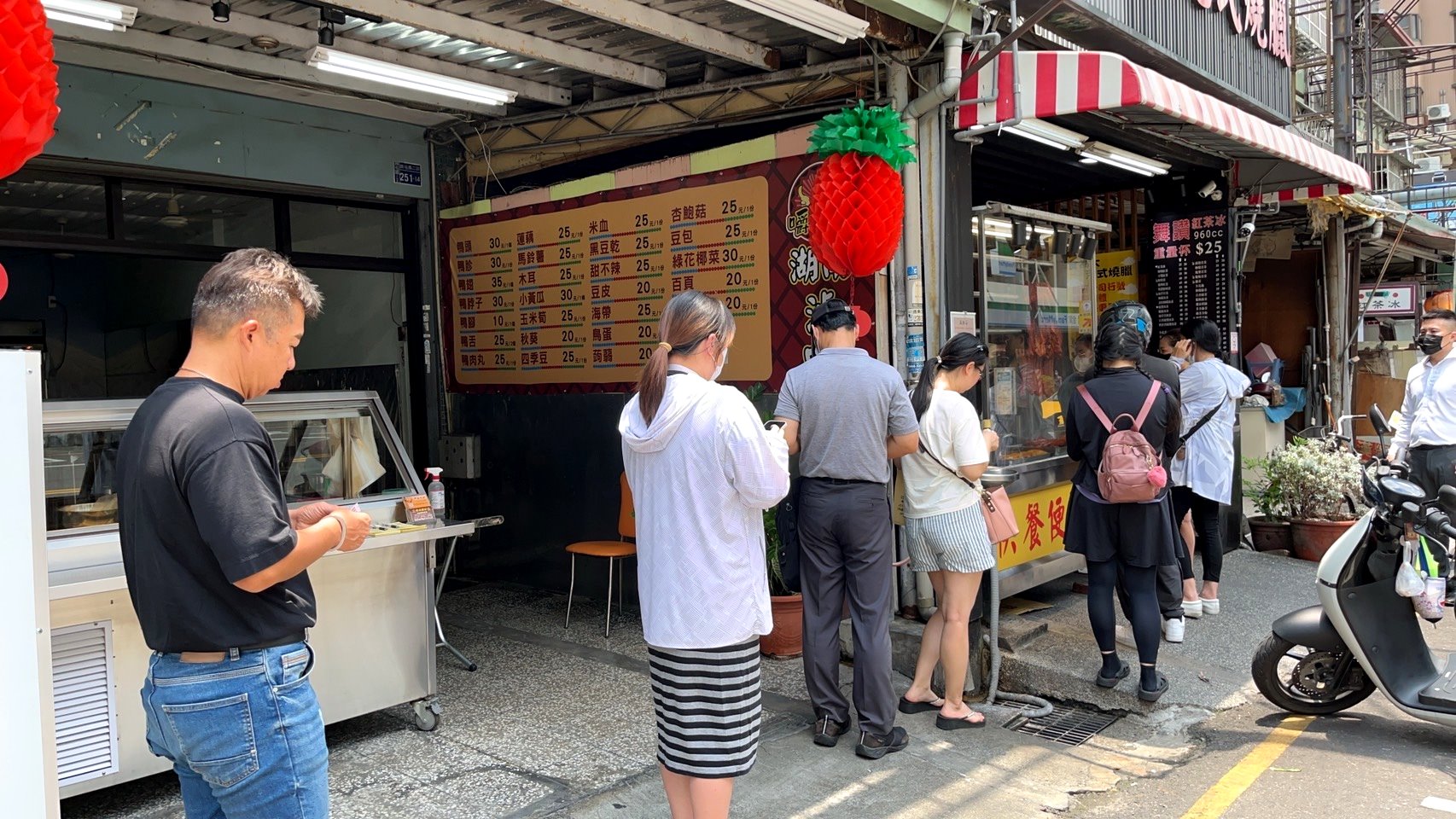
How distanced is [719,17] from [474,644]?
3.74 meters

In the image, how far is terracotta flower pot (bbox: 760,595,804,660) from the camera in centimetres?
561

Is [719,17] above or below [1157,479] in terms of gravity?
above

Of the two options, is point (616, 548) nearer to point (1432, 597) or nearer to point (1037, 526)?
point (1037, 526)

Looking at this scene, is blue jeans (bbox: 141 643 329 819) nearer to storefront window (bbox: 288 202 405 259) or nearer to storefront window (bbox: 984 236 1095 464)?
storefront window (bbox: 984 236 1095 464)

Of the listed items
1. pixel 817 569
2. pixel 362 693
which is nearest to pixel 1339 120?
pixel 817 569

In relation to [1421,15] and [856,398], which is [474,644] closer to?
[856,398]

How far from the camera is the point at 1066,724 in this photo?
4.86 m

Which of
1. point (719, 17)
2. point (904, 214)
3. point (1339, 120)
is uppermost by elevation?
point (1339, 120)

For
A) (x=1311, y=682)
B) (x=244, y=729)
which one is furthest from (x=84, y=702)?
(x=1311, y=682)

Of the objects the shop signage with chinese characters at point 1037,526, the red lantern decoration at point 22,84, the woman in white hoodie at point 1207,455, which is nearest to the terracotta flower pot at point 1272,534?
the woman in white hoodie at point 1207,455

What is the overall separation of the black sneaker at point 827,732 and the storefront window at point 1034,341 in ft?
7.01

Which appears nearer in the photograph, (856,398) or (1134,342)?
(856,398)

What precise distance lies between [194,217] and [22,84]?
433 centimetres

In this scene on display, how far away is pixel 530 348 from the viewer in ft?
23.9
